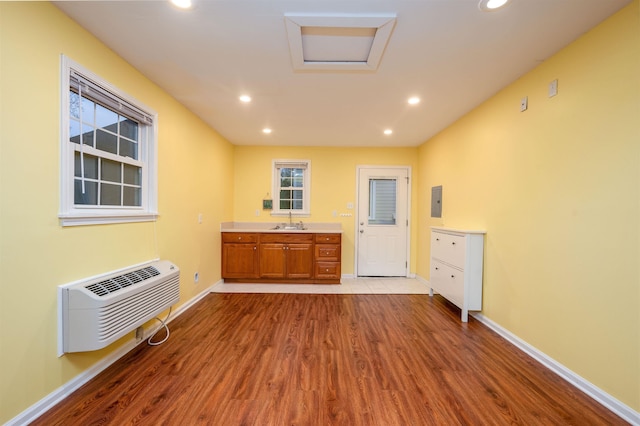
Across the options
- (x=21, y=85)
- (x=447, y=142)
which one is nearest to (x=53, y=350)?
(x=21, y=85)

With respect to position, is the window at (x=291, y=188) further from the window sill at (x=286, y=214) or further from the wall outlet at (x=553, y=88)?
the wall outlet at (x=553, y=88)

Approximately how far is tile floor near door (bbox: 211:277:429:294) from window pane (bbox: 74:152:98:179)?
230 cm

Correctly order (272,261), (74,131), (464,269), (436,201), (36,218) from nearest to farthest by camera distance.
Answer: (36,218)
(74,131)
(464,269)
(436,201)
(272,261)

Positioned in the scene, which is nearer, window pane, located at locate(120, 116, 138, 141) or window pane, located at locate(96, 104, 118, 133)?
window pane, located at locate(96, 104, 118, 133)

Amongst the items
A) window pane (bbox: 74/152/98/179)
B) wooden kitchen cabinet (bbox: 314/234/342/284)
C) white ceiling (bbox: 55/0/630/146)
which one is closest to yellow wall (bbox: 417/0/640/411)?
white ceiling (bbox: 55/0/630/146)

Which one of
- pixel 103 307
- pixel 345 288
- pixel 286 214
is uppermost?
pixel 286 214

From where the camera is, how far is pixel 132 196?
2.22 metres

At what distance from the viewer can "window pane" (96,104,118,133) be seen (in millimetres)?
1876

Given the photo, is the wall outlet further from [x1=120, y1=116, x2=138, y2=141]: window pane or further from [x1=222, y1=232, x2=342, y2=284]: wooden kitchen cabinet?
[x1=120, y1=116, x2=138, y2=141]: window pane

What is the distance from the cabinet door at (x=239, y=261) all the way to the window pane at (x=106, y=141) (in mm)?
2226

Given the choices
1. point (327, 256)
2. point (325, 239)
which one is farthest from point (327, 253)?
point (325, 239)

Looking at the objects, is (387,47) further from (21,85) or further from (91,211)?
(91,211)

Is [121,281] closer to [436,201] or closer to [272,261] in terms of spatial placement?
[272,261]

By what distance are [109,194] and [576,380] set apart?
3.76 meters
